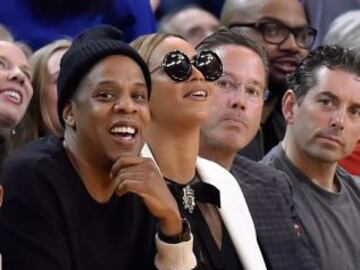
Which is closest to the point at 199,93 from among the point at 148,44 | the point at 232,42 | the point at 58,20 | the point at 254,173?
the point at 148,44

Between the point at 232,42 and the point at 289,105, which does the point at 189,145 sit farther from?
the point at 289,105

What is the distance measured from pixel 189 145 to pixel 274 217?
33 cm

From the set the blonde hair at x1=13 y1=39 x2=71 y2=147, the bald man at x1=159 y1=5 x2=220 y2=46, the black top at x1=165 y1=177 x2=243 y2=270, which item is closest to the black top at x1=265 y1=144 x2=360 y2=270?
the black top at x1=165 y1=177 x2=243 y2=270

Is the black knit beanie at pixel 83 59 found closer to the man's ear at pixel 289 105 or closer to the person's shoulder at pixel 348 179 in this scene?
the man's ear at pixel 289 105

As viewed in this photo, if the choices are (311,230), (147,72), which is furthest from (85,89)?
(311,230)

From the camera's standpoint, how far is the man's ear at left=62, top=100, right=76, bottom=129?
1.99 metres

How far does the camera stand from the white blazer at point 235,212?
7.30 feet

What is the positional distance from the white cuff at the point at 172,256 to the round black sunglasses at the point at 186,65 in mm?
432

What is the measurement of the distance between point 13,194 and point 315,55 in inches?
51.0

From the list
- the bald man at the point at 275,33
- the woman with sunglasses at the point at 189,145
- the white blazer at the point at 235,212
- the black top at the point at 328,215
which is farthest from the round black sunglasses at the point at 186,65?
the bald man at the point at 275,33

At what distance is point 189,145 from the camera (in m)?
2.28

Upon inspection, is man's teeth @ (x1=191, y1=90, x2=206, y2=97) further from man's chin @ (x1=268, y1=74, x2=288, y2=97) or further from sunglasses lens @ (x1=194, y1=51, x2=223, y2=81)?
man's chin @ (x1=268, y1=74, x2=288, y2=97)

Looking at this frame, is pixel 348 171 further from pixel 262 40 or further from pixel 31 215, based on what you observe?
pixel 31 215

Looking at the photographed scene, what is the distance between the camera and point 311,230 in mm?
2619
